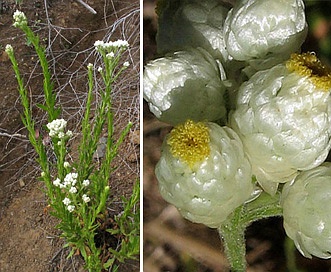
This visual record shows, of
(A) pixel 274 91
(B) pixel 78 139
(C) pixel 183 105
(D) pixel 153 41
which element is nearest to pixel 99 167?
(B) pixel 78 139

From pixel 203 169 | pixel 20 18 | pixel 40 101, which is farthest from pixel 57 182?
pixel 203 169

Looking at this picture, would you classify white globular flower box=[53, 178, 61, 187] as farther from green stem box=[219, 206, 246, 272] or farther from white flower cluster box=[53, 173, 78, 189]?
green stem box=[219, 206, 246, 272]

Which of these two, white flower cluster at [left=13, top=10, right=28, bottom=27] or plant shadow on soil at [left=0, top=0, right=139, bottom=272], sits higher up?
white flower cluster at [left=13, top=10, right=28, bottom=27]

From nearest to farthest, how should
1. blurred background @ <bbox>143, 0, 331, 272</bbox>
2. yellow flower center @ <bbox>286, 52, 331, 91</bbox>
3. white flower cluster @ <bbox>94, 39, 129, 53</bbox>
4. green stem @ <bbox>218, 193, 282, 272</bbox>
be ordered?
yellow flower center @ <bbox>286, 52, 331, 91</bbox>, green stem @ <bbox>218, 193, 282, 272</bbox>, white flower cluster @ <bbox>94, 39, 129, 53</bbox>, blurred background @ <bbox>143, 0, 331, 272</bbox>

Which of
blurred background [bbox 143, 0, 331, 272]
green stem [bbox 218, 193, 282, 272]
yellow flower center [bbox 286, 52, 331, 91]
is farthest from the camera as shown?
blurred background [bbox 143, 0, 331, 272]

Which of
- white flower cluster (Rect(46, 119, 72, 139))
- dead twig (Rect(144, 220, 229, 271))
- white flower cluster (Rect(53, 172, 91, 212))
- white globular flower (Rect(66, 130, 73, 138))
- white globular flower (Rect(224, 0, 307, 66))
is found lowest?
dead twig (Rect(144, 220, 229, 271))

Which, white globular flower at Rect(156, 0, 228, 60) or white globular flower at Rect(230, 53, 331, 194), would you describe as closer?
white globular flower at Rect(230, 53, 331, 194)

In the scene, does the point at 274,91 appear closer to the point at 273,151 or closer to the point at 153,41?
the point at 273,151

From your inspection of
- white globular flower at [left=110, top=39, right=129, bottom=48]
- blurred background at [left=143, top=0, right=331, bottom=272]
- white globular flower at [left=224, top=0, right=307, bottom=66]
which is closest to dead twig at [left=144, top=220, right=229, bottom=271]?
blurred background at [left=143, top=0, right=331, bottom=272]
